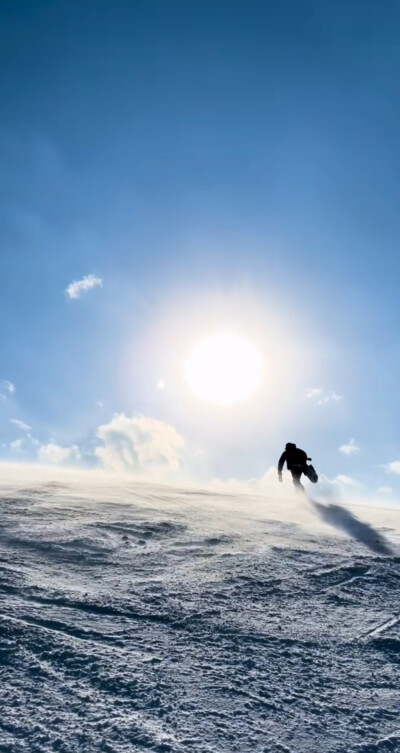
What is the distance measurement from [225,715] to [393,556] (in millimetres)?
4992

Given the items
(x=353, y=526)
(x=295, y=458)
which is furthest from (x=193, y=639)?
(x=295, y=458)

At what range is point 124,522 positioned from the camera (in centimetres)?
833

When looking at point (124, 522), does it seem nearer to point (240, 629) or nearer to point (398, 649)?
point (240, 629)

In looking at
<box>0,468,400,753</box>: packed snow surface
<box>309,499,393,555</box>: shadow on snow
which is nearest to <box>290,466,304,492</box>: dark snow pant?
<box>309,499,393,555</box>: shadow on snow

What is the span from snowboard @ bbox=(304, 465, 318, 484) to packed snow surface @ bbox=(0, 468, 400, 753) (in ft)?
26.1

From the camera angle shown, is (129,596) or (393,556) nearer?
(129,596)

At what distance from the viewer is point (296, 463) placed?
16094 millimetres

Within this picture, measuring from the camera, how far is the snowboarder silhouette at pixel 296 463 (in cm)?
1608

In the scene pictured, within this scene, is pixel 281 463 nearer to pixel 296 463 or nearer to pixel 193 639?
pixel 296 463

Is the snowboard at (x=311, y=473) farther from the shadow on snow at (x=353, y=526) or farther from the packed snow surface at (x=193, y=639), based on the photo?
the packed snow surface at (x=193, y=639)

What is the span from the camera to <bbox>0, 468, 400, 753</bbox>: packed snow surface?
9.98 feet

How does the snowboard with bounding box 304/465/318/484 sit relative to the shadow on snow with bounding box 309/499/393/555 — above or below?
above

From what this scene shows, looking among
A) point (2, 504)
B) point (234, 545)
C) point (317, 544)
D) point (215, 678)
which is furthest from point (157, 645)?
point (2, 504)

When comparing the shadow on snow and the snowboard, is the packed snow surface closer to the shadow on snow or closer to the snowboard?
the shadow on snow
